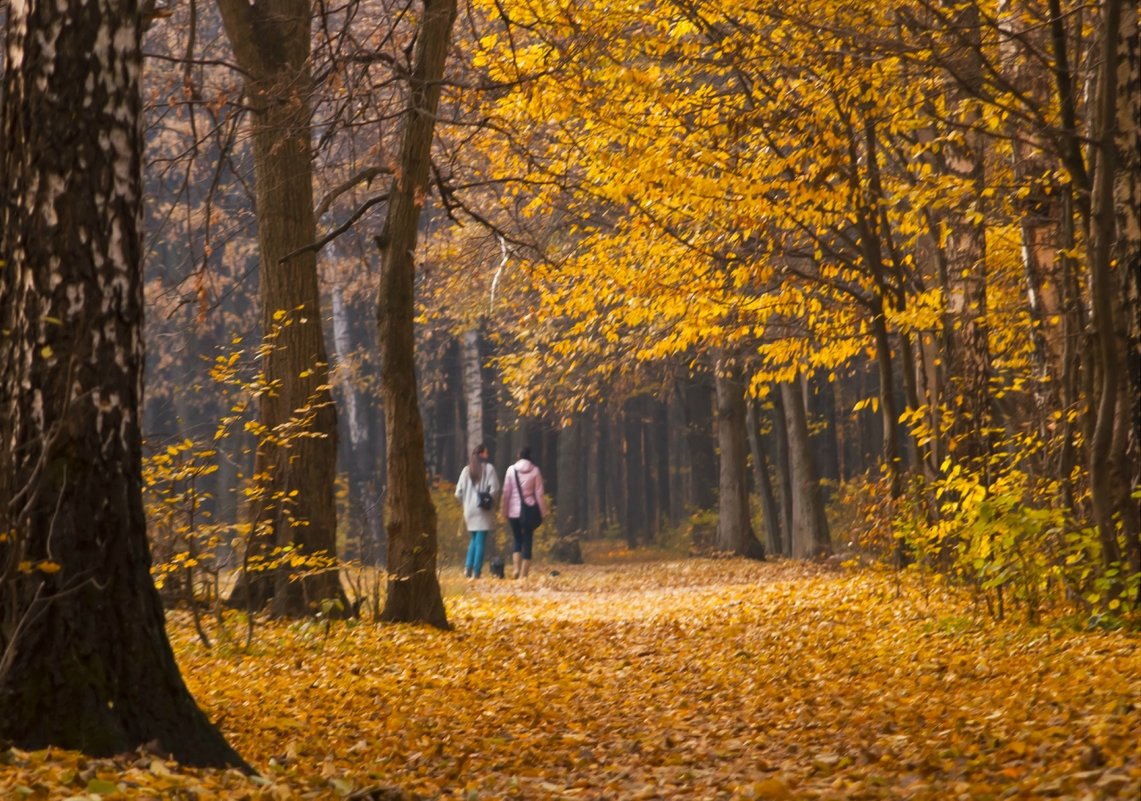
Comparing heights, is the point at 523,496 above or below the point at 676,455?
below

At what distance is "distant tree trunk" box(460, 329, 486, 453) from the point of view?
30.7 meters

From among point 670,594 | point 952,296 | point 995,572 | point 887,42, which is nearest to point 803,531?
point 670,594

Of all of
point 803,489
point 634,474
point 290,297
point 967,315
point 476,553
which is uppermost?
point 290,297

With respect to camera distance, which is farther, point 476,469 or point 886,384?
point 476,469

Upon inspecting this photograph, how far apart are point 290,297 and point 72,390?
7302 millimetres

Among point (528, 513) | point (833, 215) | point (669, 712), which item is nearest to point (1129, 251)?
point (669, 712)

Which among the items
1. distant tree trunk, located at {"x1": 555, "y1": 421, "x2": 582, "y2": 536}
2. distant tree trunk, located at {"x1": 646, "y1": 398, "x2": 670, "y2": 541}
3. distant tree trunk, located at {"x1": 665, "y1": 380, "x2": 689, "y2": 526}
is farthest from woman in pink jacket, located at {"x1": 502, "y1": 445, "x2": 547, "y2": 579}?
distant tree trunk, located at {"x1": 646, "y1": 398, "x2": 670, "y2": 541}

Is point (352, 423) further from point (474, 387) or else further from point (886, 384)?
point (886, 384)

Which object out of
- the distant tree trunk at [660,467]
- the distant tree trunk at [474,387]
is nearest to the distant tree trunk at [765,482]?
the distant tree trunk at [474,387]

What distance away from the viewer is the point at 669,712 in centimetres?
827

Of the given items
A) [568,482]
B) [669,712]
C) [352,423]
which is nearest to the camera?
[669,712]

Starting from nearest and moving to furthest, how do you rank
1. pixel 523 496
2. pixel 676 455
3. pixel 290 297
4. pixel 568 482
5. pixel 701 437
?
pixel 290 297, pixel 523 496, pixel 701 437, pixel 568 482, pixel 676 455

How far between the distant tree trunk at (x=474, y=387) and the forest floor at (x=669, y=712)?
17.4 m

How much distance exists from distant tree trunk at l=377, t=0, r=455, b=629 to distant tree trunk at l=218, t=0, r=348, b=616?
61 centimetres
